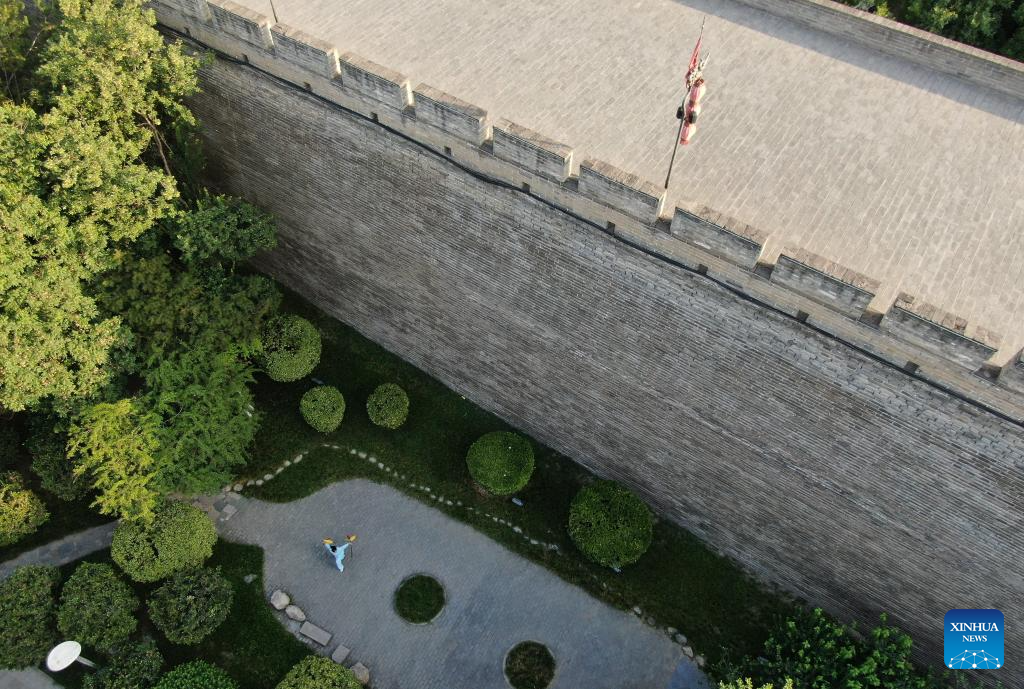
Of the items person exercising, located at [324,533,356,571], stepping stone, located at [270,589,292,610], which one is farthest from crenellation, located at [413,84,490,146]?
stepping stone, located at [270,589,292,610]

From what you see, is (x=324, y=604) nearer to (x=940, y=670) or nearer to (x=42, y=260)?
(x=42, y=260)

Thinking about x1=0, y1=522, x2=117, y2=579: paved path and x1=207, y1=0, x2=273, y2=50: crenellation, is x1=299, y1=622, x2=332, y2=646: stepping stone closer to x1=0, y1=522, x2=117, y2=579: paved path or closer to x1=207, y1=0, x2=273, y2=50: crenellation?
Answer: x1=0, y1=522, x2=117, y2=579: paved path

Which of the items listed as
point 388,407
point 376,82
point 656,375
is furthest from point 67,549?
point 656,375

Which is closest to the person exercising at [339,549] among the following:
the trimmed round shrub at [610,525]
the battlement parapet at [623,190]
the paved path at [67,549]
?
the paved path at [67,549]

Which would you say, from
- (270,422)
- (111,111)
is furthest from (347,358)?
(111,111)

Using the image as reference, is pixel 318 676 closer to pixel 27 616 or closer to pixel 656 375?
pixel 27 616

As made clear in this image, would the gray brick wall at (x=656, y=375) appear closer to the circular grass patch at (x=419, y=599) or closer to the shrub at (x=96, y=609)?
the circular grass patch at (x=419, y=599)
